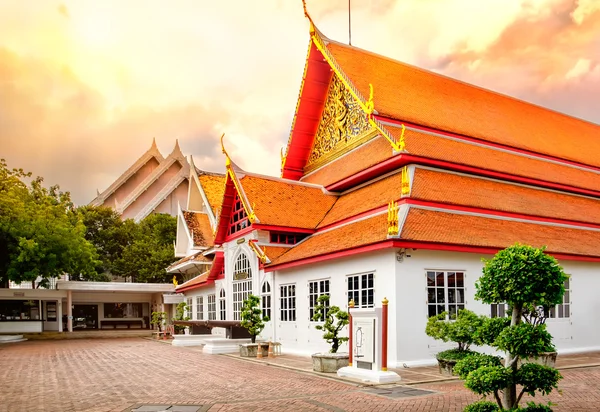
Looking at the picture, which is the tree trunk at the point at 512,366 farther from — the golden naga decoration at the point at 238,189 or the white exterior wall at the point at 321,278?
the golden naga decoration at the point at 238,189

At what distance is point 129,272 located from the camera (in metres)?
40.5

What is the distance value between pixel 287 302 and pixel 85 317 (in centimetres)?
2630

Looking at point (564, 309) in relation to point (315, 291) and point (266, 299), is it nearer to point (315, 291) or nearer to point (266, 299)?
point (315, 291)

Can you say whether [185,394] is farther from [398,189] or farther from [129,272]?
[129,272]

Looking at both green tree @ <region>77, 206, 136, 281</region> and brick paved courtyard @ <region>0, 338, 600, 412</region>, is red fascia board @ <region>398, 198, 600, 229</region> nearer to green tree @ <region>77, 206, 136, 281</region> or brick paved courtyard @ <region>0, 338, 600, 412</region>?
brick paved courtyard @ <region>0, 338, 600, 412</region>

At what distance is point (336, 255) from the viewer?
48.7 feet

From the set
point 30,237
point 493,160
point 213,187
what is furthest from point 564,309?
point 30,237

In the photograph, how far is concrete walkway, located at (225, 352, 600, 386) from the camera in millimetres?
11234

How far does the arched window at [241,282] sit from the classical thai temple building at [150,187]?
2705 cm

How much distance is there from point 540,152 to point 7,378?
17410 millimetres

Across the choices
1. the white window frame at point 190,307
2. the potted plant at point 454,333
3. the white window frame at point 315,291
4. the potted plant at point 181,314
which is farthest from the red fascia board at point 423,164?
the white window frame at point 190,307

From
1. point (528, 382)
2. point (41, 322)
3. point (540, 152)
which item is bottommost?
point (41, 322)

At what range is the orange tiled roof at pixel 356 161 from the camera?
56.3 ft

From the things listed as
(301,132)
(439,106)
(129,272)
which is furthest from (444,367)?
(129,272)
